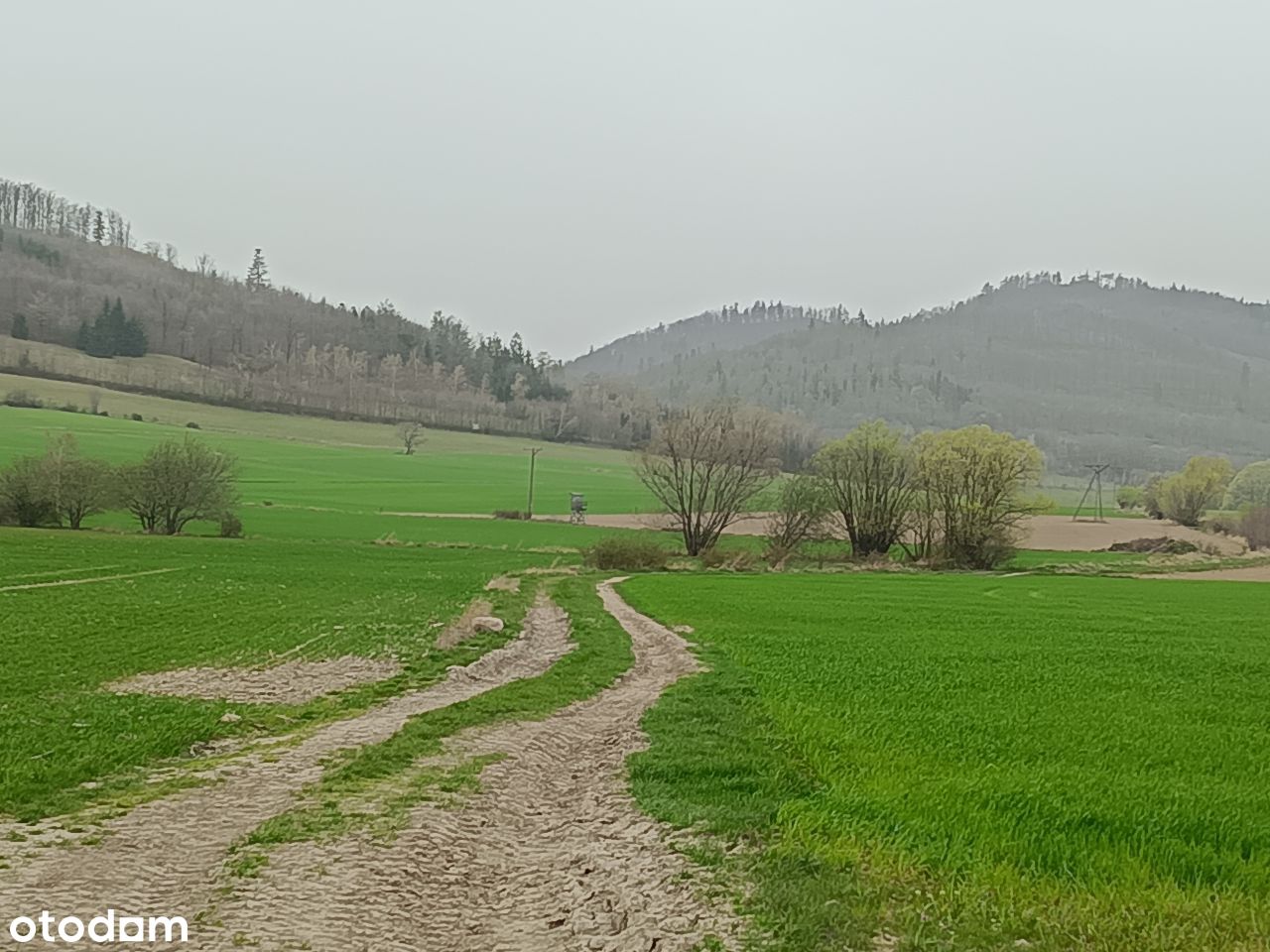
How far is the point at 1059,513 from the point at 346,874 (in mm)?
157611

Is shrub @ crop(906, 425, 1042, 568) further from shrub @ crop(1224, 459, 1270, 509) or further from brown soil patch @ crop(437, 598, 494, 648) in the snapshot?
shrub @ crop(1224, 459, 1270, 509)

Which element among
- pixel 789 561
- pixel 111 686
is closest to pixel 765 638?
pixel 111 686

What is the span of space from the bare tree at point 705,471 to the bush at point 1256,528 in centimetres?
6781

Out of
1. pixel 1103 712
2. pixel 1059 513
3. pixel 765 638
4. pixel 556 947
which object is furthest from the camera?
pixel 1059 513

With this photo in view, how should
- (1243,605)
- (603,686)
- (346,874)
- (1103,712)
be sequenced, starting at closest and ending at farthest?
1. (346,874)
2. (1103,712)
3. (603,686)
4. (1243,605)

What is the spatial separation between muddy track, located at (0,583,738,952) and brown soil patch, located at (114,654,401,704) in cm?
628

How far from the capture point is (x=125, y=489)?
79.4 meters

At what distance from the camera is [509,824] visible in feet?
34.1

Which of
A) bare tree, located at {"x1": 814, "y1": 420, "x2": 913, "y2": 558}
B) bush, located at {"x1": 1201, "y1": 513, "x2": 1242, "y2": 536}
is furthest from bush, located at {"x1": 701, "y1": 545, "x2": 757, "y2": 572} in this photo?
bush, located at {"x1": 1201, "y1": 513, "x2": 1242, "y2": 536}

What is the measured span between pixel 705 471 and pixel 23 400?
4956 inches

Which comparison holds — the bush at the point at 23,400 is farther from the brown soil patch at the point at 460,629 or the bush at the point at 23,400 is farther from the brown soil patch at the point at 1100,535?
the brown soil patch at the point at 1100,535

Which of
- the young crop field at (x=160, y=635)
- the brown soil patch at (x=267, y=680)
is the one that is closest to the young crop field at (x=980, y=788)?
the young crop field at (x=160, y=635)

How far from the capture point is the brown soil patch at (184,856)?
732cm

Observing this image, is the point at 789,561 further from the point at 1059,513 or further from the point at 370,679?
the point at 1059,513
